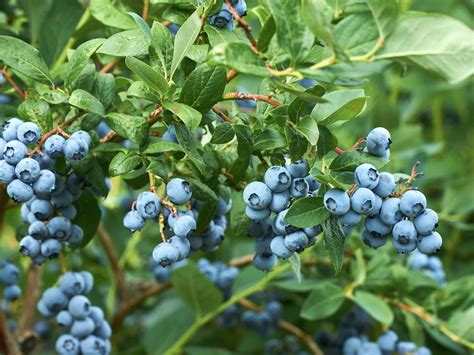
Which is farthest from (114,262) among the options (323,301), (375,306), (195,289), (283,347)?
(375,306)

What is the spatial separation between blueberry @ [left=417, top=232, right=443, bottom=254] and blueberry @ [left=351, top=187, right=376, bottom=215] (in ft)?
0.35

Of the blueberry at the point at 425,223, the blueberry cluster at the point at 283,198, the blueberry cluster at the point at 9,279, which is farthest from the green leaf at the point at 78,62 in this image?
the blueberry cluster at the point at 9,279

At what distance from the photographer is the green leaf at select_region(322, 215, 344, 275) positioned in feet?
3.78

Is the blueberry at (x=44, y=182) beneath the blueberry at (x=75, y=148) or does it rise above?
beneath

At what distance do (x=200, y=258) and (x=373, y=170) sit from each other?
131 centimetres

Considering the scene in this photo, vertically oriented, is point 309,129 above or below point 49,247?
above

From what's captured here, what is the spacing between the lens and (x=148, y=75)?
1125 mm

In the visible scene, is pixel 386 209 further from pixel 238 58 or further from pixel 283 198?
pixel 238 58

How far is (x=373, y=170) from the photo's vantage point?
1.08 m

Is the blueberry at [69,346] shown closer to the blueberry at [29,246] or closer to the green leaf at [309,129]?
the blueberry at [29,246]

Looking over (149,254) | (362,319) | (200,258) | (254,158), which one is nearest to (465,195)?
(362,319)

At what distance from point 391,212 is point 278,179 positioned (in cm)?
17

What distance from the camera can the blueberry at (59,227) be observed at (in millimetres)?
1335

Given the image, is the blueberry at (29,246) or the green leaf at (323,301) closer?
the blueberry at (29,246)
